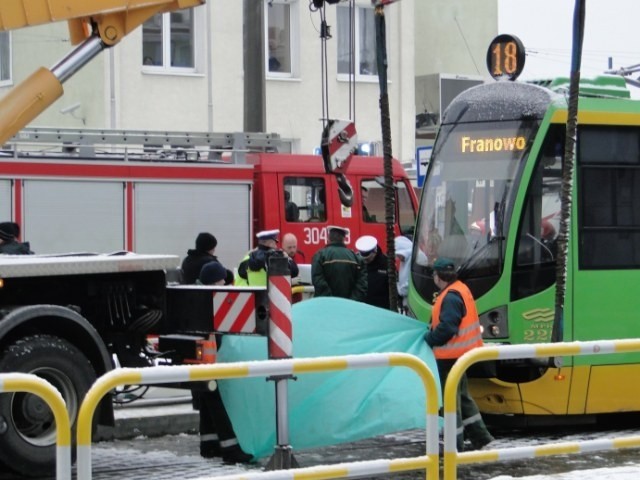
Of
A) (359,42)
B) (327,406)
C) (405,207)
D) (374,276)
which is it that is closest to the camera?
(327,406)

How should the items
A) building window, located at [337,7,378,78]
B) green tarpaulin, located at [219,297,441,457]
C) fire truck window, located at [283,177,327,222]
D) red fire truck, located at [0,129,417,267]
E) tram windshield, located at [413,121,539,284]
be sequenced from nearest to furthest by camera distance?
green tarpaulin, located at [219,297,441,457]
tram windshield, located at [413,121,539,284]
red fire truck, located at [0,129,417,267]
fire truck window, located at [283,177,327,222]
building window, located at [337,7,378,78]

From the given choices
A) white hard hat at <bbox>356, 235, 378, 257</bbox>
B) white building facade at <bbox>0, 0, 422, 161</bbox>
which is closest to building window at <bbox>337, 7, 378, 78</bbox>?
white building facade at <bbox>0, 0, 422, 161</bbox>

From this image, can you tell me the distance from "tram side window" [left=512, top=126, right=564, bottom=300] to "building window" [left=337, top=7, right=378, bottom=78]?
1900cm

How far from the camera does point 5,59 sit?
28547 mm

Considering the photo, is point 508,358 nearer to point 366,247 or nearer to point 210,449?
point 210,449

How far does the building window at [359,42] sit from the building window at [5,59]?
720 cm

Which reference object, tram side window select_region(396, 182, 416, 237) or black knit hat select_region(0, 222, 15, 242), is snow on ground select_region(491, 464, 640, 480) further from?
tram side window select_region(396, 182, 416, 237)

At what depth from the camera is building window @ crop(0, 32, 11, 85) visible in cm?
2818

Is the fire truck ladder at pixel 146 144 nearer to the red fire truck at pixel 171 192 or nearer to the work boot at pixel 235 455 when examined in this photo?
the red fire truck at pixel 171 192

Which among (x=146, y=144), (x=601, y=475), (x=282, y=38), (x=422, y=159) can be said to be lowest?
(x=601, y=475)

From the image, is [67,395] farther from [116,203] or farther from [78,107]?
[78,107]

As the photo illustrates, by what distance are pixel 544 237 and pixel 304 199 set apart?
8.15 m

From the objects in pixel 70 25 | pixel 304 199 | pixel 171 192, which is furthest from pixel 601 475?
pixel 304 199

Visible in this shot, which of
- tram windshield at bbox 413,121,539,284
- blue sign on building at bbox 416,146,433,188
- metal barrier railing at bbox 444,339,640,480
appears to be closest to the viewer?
metal barrier railing at bbox 444,339,640,480
